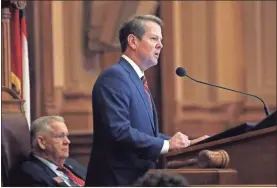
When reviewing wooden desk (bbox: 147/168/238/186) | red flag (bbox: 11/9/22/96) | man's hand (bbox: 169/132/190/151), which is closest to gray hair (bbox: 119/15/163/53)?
man's hand (bbox: 169/132/190/151)

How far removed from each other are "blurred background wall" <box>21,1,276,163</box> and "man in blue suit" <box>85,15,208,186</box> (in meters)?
2.20

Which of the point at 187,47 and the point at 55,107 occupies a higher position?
the point at 187,47

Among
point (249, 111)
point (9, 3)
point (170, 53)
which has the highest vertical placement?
point (9, 3)

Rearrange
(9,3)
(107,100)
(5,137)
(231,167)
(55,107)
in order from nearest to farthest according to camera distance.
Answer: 1. (231,167)
2. (107,100)
3. (5,137)
4. (9,3)
5. (55,107)

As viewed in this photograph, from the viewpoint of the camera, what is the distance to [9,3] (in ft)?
15.4

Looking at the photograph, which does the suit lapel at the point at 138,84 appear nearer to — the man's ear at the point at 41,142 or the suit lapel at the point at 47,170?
the suit lapel at the point at 47,170

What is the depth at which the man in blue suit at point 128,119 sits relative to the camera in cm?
315

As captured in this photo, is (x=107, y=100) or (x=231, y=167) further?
(x=107, y=100)

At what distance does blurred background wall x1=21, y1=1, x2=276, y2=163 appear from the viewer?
18.4 feet

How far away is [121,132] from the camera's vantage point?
10.2 ft

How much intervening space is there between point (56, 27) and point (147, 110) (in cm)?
250

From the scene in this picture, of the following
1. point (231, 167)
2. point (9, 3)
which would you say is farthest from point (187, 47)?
point (231, 167)

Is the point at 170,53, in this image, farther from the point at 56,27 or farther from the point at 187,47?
the point at 56,27

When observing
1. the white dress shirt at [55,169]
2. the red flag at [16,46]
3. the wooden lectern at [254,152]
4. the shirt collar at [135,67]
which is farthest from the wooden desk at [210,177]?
the red flag at [16,46]
